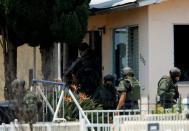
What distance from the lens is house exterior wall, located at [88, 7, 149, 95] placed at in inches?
614

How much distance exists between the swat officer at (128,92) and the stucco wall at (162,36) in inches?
57.1

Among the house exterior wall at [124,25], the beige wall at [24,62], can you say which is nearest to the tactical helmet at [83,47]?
the house exterior wall at [124,25]

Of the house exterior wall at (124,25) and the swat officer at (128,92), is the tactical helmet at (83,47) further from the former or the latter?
the swat officer at (128,92)

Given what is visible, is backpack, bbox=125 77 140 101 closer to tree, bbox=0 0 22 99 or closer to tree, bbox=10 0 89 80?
tree, bbox=10 0 89 80

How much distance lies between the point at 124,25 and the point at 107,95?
3140 millimetres

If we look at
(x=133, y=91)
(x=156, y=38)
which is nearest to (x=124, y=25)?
(x=156, y=38)

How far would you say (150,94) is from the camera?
15.4 m

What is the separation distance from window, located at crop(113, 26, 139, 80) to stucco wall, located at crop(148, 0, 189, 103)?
93 cm

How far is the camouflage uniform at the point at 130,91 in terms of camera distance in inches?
542

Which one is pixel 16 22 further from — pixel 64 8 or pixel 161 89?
pixel 161 89

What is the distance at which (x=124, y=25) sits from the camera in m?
16.9

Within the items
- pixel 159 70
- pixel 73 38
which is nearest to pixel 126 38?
→ pixel 159 70

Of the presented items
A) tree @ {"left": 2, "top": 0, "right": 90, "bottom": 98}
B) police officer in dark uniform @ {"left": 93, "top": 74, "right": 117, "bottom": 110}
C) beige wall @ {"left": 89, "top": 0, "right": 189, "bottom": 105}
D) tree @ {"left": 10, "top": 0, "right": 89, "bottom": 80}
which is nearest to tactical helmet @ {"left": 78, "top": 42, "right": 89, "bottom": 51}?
beige wall @ {"left": 89, "top": 0, "right": 189, "bottom": 105}

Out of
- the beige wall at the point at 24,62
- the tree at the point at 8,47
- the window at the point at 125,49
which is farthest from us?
the beige wall at the point at 24,62
